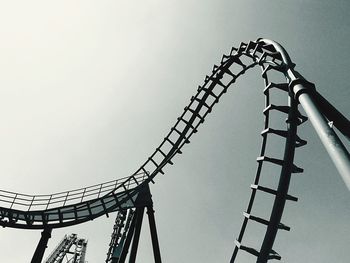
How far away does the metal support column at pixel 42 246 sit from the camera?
8413mm

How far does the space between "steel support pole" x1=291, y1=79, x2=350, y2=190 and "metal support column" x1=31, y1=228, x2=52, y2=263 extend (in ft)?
29.8

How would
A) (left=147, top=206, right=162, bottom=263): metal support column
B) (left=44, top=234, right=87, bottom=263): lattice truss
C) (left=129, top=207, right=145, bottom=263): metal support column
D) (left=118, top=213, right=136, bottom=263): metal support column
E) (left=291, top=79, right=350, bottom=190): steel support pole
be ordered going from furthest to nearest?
(left=44, top=234, right=87, bottom=263): lattice truss
(left=147, top=206, right=162, bottom=263): metal support column
(left=129, top=207, right=145, bottom=263): metal support column
(left=118, top=213, right=136, bottom=263): metal support column
(left=291, top=79, right=350, bottom=190): steel support pole

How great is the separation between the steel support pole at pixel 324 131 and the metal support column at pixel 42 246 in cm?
907

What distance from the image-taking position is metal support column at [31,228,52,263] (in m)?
8.41

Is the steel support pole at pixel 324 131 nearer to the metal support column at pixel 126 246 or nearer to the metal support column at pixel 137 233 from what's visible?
the metal support column at pixel 137 233

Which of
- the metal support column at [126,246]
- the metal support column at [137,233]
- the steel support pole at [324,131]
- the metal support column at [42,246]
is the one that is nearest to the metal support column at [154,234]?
the metal support column at [137,233]

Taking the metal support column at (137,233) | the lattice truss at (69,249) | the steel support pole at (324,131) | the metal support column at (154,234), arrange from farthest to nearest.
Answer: the lattice truss at (69,249), the metal support column at (154,234), the metal support column at (137,233), the steel support pole at (324,131)

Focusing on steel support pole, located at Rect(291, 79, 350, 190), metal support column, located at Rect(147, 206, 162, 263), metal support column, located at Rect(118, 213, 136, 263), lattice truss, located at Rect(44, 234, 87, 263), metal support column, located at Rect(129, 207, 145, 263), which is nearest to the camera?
steel support pole, located at Rect(291, 79, 350, 190)

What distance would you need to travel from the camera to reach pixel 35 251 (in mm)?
8562

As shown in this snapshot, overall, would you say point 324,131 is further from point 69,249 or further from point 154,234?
point 69,249

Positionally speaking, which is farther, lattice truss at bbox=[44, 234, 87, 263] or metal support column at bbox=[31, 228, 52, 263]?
lattice truss at bbox=[44, 234, 87, 263]

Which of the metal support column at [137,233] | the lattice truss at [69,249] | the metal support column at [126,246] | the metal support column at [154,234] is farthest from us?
the lattice truss at [69,249]

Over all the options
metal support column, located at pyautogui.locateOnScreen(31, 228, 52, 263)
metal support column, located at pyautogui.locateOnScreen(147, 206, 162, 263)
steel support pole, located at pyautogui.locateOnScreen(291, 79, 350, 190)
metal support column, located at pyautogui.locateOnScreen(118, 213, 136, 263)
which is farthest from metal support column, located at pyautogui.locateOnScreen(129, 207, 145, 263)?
steel support pole, located at pyautogui.locateOnScreen(291, 79, 350, 190)

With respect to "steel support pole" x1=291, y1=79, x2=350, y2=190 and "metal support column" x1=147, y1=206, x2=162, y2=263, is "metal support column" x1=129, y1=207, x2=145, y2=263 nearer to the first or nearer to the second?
"metal support column" x1=147, y1=206, x2=162, y2=263
